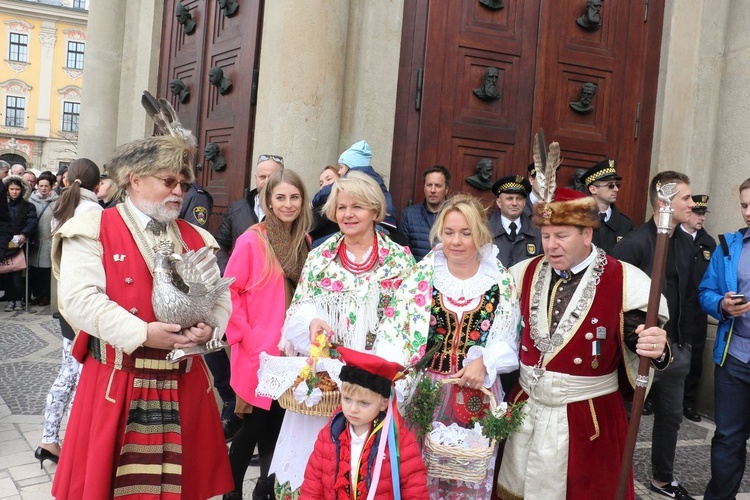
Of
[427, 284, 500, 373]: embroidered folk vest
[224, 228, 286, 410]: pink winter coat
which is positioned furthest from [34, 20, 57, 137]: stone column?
[427, 284, 500, 373]: embroidered folk vest

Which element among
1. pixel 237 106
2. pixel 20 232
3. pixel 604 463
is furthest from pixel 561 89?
pixel 20 232

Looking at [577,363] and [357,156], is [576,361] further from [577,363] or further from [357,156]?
[357,156]

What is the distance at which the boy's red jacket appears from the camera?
265 centimetres

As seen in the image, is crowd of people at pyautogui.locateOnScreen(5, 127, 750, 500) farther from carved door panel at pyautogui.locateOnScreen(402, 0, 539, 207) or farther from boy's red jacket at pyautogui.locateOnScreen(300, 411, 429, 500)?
carved door panel at pyautogui.locateOnScreen(402, 0, 539, 207)

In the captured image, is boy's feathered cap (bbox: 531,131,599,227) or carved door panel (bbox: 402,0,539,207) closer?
boy's feathered cap (bbox: 531,131,599,227)

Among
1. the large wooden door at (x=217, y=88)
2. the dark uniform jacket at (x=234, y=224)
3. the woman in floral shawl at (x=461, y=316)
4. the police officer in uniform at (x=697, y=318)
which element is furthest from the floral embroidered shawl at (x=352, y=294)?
the police officer in uniform at (x=697, y=318)

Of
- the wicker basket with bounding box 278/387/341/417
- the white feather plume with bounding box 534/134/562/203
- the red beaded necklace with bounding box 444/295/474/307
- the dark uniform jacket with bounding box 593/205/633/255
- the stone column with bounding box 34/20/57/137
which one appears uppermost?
the stone column with bounding box 34/20/57/137

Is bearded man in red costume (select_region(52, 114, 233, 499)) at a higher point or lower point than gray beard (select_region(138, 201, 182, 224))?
lower

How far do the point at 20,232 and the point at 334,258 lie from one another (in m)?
8.38

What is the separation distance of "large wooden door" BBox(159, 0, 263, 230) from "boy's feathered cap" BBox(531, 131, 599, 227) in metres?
4.03

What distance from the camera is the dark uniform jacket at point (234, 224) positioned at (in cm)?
512

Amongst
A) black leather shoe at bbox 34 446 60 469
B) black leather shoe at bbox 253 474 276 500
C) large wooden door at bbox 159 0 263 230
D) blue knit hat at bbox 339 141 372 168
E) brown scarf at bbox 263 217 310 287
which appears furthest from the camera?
large wooden door at bbox 159 0 263 230

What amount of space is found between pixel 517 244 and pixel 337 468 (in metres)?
3.05

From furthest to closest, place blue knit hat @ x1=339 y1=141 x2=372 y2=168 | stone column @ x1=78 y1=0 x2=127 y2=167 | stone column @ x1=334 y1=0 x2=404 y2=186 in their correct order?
stone column @ x1=78 y1=0 x2=127 y2=167
stone column @ x1=334 y1=0 x2=404 y2=186
blue knit hat @ x1=339 y1=141 x2=372 y2=168
